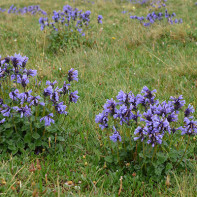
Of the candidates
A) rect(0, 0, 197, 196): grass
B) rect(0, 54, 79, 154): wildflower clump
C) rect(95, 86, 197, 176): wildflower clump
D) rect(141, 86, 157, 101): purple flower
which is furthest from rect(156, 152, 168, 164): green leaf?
rect(0, 54, 79, 154): wildflower clump

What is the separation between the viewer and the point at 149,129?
7.29 ft

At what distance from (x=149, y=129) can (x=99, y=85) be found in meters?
2.27

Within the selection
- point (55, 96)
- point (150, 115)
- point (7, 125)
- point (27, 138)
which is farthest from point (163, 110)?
point (7, 125)

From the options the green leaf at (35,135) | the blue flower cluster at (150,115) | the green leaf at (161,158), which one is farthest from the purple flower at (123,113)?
the green leaf at (35,135)

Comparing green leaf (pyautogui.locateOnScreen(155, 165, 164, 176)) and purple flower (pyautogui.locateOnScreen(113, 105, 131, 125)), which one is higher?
purple flower (pyautogui.locateOnScreen(113, 105, 131, 125))

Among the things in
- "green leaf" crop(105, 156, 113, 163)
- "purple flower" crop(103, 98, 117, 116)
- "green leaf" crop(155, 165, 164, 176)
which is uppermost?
"purple flower" crop(103, 98, 117, 116)

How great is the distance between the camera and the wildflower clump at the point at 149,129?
224 cm

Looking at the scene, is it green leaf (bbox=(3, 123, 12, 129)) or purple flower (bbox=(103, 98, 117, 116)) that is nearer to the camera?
purple flower (bbox=(103, 98, 117, 116))

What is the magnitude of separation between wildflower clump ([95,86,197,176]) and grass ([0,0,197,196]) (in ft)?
0.51

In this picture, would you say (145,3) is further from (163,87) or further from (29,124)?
(29,124)

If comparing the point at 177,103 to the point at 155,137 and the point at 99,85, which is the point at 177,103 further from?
the point at 99,85

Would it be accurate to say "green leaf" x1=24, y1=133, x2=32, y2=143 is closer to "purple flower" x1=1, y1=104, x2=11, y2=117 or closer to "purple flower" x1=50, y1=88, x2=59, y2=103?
"purple flower" x1=1, y1=104, x2=11, y2=117

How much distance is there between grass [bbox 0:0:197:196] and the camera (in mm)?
2389

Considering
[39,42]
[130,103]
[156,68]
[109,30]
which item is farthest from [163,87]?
[109,30]
